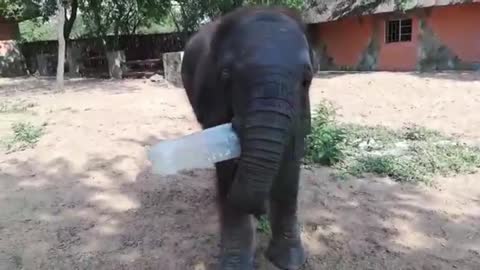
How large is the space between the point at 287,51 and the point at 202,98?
2.86 feet

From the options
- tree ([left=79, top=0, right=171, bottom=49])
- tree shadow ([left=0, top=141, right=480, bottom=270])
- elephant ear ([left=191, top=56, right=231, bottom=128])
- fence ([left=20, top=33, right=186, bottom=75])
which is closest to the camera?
elephant ear ([left=191, top=56, right=231, bottom=128])

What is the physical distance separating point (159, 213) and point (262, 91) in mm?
2076

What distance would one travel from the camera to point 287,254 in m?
3.27

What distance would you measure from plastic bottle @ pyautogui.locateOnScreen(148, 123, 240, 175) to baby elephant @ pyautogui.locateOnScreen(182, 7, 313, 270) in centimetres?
7

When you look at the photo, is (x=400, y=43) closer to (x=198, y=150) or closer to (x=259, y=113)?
(x=198, y=150)

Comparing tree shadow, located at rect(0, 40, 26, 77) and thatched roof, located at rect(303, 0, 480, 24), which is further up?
thatched roof, located at rect(303, 0, 480, 24)

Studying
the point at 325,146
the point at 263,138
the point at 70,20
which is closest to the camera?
the point at 263,138

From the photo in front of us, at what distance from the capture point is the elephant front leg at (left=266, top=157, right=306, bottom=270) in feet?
10.7

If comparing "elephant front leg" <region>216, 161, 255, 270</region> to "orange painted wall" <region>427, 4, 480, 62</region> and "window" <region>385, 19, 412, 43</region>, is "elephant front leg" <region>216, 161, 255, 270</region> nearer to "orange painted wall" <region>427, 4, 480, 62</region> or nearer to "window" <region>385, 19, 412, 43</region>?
"orange painted wall" <region>427, 4, 480, 62</region>

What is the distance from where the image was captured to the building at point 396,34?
15.9 m

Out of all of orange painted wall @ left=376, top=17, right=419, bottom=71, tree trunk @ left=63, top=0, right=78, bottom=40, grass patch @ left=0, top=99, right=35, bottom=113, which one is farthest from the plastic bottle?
tree trunk @ left=63, top=0, right=78, bottom=40

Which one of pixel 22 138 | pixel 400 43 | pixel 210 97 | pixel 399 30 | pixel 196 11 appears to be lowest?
pixel 22 138

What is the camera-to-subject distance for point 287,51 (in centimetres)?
246

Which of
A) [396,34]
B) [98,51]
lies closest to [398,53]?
[396,34]
